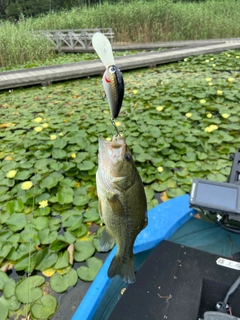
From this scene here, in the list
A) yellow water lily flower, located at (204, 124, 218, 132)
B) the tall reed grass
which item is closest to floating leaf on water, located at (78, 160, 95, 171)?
yellow water lily flower, located at (204, 124, 218, 132)

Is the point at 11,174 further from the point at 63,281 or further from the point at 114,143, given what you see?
the point at 114,143

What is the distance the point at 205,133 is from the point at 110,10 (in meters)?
9.58

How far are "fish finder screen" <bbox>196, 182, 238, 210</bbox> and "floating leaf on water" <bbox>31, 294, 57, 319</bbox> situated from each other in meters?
1.12

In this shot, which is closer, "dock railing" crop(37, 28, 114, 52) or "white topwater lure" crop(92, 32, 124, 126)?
"white topwater lure" crop(92, 32, 124, 126)

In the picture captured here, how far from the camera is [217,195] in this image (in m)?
1.32

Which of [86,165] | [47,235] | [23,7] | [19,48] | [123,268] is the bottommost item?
[47,235]

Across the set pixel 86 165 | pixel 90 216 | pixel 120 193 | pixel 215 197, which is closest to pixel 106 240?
pixel 120 193

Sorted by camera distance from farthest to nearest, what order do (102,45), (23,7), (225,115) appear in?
(23,7) < (225,115) < (102,45)

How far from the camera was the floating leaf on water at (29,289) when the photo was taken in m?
1.69

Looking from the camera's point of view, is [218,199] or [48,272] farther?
[48,272]

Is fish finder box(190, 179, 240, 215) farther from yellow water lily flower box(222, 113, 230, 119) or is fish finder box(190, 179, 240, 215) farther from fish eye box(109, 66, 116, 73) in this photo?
yellow water lily flower box(222, 113, 230, 119)

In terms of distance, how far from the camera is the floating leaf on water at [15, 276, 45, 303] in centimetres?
169

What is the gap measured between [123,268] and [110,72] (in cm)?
69

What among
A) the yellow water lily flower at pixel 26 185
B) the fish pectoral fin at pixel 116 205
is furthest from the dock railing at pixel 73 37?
the fish pectoral fin at pixel 116 205
